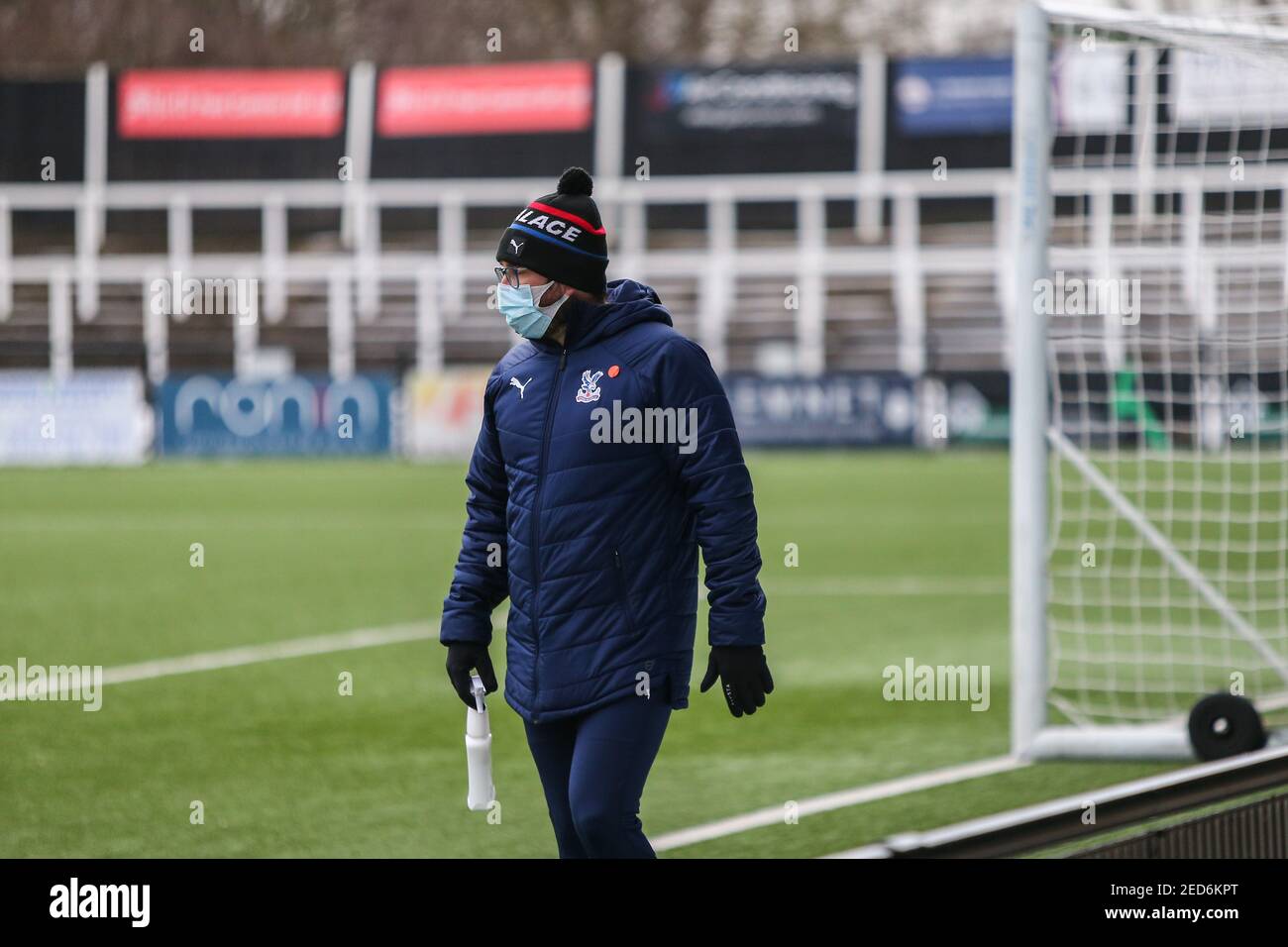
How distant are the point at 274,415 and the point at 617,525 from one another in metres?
21.8

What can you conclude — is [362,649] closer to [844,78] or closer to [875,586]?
[875,586]

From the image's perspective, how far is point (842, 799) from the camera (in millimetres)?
6559

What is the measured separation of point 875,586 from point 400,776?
6253 millimetres

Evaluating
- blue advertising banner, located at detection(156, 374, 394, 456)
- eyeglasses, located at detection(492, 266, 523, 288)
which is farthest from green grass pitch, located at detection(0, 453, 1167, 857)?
blue advertising banner, located at detection(156, 374, 394, 456)

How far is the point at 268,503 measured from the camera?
19.0 m

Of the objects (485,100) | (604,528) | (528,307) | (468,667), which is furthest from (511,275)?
(485,100)

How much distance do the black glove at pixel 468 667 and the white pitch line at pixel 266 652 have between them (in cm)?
483

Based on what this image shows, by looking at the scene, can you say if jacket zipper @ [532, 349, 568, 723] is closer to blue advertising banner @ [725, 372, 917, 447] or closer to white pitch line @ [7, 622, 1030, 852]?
white pitch line @ [7, 622, 1030, 852]

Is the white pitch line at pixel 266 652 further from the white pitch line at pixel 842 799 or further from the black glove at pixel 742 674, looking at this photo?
the black glove at pixel 742 674

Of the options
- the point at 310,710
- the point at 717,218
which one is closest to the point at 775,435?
the point at 717,218

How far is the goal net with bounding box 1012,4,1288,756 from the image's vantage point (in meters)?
6.90

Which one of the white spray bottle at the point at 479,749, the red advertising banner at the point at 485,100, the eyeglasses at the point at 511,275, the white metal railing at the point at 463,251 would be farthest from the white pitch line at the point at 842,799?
the red advertising banner at the point at 485,100

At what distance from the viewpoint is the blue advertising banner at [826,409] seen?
979 inches

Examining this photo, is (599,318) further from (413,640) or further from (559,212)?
(413,640)
